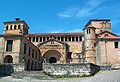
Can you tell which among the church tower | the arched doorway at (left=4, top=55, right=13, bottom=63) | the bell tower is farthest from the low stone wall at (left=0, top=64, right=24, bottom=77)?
the bell tower

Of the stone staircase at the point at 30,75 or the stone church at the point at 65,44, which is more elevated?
the stone church at the point at 65,44

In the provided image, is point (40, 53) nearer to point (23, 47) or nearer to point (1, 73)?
point (23, 47)

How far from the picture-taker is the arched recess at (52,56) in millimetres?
55312

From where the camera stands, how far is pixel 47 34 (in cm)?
5756

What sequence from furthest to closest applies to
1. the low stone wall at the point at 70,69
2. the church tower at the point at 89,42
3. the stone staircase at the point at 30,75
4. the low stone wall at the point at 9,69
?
the church tower at the point at 89,42
the low stone wall at the point at 9,69
the low stone wall at the point at 70,69
the stone staircase at the point at 30,75

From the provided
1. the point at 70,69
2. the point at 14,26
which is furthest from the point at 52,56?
the point at 70,69

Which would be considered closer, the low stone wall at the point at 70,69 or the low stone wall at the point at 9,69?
the low stone wall at the point at 70,69

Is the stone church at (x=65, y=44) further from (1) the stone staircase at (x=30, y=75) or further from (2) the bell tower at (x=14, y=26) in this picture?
(1) the stone staircase at (x=30, y=75)

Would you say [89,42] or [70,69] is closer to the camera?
[70,69]

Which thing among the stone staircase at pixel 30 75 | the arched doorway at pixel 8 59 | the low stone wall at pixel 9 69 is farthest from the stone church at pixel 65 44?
the stone staircase at pixel 30 75

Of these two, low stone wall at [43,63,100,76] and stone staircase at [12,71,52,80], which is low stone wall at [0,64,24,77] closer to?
stone staircase at [12,71,52,80]

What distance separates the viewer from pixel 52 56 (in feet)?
183

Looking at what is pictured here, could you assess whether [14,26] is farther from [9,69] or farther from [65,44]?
[9,69]

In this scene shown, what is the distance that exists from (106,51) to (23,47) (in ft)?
53.1
